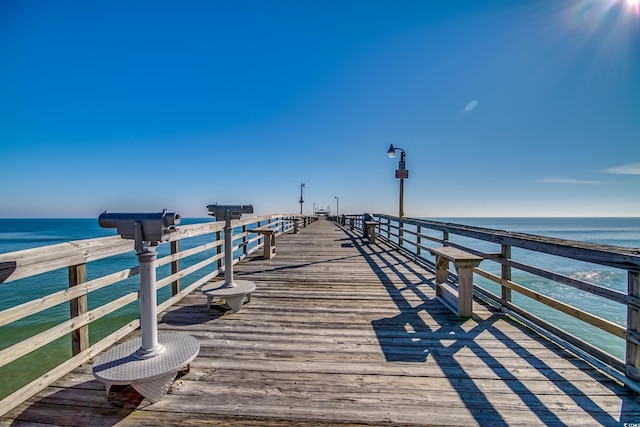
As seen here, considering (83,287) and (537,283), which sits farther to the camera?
(537,283)

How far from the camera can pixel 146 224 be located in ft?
6.25

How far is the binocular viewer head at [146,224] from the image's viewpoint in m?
1.90

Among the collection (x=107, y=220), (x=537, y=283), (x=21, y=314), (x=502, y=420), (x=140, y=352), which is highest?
(x=107, y=220)

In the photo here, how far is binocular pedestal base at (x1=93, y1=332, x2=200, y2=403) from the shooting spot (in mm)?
1769

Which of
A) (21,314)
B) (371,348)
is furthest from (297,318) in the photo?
(21,314)

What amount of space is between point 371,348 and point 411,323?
766 millimetres

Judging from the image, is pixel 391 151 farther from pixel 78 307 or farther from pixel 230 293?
pixel 78 307

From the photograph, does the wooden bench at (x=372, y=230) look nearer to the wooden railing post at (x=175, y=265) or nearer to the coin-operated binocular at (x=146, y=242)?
the wooden railing post at (x=175, y=265)

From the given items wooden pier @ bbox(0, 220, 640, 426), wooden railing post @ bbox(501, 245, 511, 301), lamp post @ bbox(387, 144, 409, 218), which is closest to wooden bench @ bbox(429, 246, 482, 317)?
wooden pier @ bbox(0, 220, 640, 426)

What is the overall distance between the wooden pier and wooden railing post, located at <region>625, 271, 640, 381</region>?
15 centimetres

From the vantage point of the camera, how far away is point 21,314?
1830 mm

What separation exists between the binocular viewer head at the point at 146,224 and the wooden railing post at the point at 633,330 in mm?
3166

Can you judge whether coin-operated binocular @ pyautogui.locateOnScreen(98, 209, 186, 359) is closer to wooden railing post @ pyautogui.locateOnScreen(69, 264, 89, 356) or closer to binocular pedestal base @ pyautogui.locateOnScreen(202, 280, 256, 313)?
wooden railing post @ pyautogui.locateOnScreen(69, 264, 89, 356)

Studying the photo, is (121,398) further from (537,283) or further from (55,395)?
(537,283)
